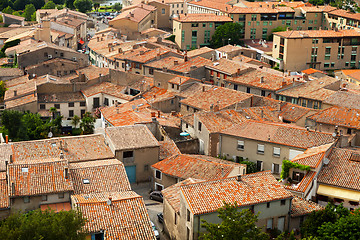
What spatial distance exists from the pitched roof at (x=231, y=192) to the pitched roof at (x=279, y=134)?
10791 millimetres

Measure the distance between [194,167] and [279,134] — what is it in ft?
26.4

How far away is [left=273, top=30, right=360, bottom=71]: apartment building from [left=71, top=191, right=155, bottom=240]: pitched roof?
60805mm

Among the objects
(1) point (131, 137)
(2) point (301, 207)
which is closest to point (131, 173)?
(1) point (131, 137)

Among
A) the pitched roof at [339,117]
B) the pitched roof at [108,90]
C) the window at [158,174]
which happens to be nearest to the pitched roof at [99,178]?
the window at [158,174]

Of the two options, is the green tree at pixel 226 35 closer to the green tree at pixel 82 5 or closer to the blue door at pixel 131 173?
the green tree at pixel 82 5

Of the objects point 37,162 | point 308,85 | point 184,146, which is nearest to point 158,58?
point 308,85

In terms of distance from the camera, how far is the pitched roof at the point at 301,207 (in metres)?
35.3

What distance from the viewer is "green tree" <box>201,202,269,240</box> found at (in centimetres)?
2981

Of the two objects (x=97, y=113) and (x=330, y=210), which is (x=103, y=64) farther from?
(x=330, y=210)

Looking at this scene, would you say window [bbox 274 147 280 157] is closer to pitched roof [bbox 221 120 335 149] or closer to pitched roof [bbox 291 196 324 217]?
pitched roof [bbox 221 120 335 149]

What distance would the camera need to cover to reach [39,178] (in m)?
36.3

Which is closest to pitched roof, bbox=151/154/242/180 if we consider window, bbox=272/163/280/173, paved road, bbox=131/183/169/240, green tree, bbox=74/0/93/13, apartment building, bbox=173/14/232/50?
paved road, bbox=131/183/169/240

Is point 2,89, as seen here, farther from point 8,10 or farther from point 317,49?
point 8,10

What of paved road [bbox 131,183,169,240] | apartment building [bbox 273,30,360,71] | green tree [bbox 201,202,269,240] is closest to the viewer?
green tree [bbox 201,202,269,240]
